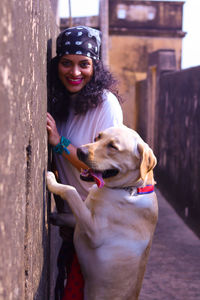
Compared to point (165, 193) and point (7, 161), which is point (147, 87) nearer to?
point (165, 193)

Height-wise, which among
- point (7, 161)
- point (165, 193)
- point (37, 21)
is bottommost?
point (165, 193)

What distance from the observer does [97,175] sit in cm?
243

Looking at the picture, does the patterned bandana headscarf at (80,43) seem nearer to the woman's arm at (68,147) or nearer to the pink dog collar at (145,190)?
the woman's arm at (68,147)

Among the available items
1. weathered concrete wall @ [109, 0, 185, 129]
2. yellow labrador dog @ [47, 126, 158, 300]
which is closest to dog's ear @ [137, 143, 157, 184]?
yellow labrador dog @ [47, 126, 158, 300]

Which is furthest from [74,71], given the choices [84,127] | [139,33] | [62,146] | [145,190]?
[139,33]

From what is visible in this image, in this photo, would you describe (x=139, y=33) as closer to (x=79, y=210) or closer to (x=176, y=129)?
(x=176, y=129)

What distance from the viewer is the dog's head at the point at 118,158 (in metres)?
2.41

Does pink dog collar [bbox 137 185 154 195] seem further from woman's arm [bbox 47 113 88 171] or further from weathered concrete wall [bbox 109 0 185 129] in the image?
weathered concrete wall [bbox 109 0 185 129]

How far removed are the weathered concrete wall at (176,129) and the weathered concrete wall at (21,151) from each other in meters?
3.98

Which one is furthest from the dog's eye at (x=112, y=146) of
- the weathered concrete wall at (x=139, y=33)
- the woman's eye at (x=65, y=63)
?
the weathered concrete wall at (x=139, y=33)

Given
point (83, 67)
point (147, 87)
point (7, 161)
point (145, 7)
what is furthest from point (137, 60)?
point (7, 161)

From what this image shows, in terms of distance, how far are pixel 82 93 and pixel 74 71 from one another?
0.15 metres

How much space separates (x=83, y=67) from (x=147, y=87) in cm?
903

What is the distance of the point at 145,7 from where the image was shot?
1886 centimetres
